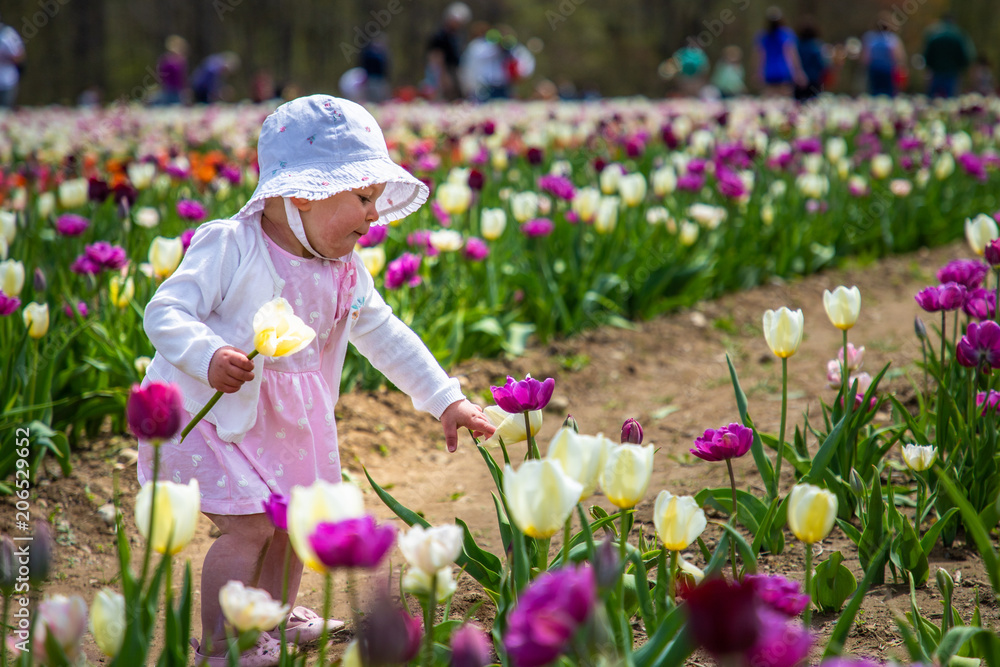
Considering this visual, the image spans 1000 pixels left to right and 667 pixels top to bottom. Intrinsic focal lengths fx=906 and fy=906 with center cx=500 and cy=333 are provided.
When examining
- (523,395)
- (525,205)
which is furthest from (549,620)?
(525,205)

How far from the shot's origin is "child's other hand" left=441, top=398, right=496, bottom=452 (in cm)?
180

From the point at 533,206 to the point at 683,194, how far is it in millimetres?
1393

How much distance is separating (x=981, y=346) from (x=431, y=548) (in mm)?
1288

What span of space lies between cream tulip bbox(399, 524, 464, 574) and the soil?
0.81m

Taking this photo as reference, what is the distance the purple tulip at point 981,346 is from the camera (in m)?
1.76

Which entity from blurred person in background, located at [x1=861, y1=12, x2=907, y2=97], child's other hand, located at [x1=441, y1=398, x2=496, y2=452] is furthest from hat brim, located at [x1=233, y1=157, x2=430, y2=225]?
blurred person in background, located at [x1=861, y1=12, x2=907, y2=97]

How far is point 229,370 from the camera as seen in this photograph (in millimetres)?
1475

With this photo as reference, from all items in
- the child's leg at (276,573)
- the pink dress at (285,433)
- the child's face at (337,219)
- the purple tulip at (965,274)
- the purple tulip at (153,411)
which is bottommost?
the child's leg at (276,573)

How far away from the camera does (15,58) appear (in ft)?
33.7

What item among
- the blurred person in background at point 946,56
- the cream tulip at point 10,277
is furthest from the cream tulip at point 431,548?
the blurred person in background at point 946,56

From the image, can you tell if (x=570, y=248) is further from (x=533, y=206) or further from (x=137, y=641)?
(x=137, y=641)

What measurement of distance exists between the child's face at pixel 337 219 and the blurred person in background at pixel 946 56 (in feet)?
41.4

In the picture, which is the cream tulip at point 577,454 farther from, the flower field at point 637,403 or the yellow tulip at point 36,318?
the yellow tulip at point 36,318

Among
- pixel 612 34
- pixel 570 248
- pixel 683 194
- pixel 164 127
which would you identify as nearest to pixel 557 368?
pixel 570 248
